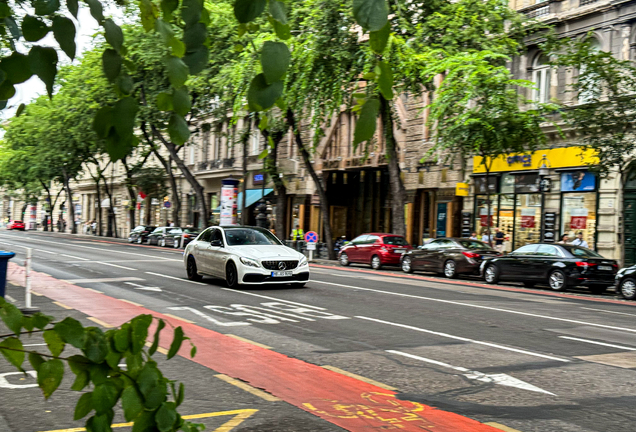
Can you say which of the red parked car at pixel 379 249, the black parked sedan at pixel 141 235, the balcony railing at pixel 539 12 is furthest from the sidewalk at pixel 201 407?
the black parked sedan at pixel 141 235

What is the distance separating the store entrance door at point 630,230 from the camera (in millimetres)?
25422

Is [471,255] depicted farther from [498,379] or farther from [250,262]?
[498,379]

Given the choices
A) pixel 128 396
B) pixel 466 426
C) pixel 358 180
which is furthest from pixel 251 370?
pixel 358 180

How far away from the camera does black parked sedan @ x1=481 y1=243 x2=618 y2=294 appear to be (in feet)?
69.0

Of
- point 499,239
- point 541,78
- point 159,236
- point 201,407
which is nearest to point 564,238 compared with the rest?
point 499,239

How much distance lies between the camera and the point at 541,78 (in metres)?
29.8

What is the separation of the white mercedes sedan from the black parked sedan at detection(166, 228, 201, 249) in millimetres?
26248

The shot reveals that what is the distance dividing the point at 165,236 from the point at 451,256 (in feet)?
85.2

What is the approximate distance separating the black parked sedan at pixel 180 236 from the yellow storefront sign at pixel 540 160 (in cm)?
1957

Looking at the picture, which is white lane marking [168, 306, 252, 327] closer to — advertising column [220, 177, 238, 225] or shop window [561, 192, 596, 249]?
shop window [561, 192, 596, 249]

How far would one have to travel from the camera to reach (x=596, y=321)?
42.2ft

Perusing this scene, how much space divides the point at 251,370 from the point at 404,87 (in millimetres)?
19911

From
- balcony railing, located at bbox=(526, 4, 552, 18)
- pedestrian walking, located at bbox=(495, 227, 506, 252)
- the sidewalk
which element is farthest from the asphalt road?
balcony railing, located at bbox=(526, 4, 552, 18)

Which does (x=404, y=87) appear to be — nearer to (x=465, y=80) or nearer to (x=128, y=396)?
(x=465, y=80)
